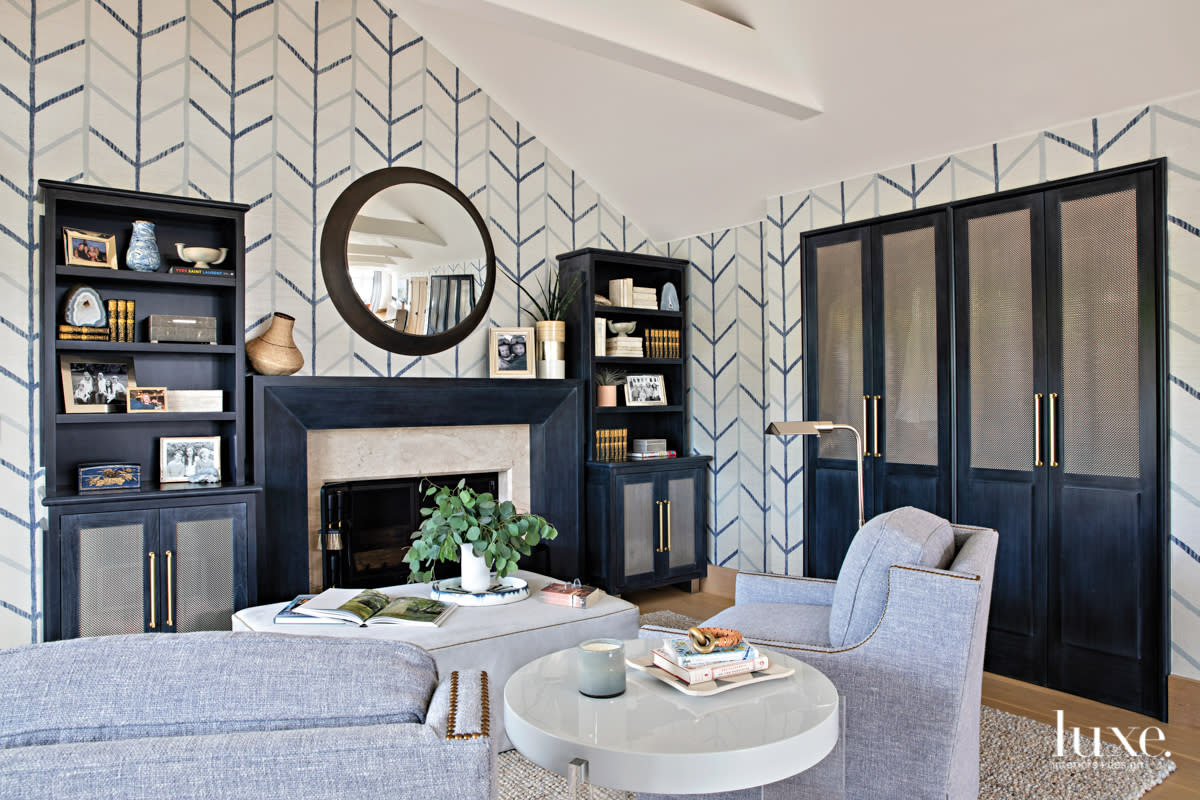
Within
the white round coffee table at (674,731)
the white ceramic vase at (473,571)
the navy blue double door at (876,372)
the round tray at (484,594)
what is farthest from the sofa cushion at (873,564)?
the navy blue double door at (876,372)

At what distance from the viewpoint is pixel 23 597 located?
10.2ft

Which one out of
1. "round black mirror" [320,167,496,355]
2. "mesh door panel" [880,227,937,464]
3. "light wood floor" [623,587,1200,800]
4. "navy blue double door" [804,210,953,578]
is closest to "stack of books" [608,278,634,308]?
"round black mirror" [320,167,496,355]

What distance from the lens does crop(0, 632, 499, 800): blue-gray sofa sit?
0.77 meters

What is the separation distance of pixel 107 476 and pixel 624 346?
265cm

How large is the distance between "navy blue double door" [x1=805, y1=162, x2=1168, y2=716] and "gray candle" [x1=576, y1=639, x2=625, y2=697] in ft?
7.81

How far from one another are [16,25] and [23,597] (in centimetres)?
225

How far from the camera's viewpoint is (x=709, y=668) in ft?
5.82

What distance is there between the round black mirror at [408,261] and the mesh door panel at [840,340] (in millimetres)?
1780

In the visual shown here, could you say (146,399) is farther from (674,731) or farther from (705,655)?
(674,731)

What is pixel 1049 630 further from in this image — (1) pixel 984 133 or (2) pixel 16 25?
(2) pixel 16 25

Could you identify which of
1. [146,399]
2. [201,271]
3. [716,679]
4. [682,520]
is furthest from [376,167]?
[716,679]

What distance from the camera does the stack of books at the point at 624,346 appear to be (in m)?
4.62

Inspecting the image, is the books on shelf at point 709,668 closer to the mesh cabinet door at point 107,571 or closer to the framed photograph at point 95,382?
the mesh cabinet door at point 107,571

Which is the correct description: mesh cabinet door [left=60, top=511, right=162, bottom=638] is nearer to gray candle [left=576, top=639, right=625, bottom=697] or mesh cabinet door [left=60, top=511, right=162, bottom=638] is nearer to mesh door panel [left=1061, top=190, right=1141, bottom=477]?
gray candle [left=576, top=639, right=625, bottom=697]
